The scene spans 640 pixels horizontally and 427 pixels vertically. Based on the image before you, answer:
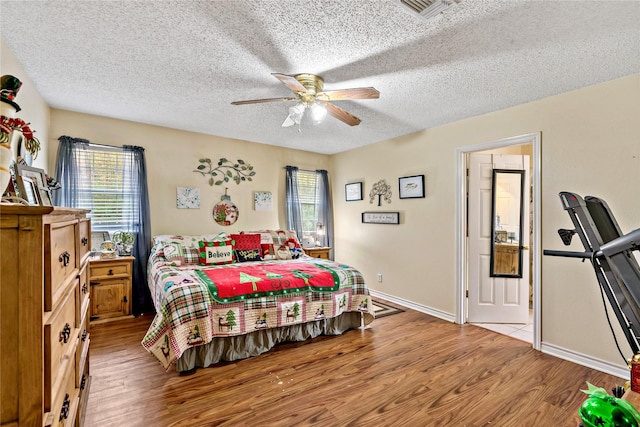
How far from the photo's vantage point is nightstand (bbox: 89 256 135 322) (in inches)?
133

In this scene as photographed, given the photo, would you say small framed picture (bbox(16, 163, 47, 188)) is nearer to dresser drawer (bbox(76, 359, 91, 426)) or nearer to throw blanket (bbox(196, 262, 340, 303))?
dresser drawer (bbox(76, 359, 91, 426))

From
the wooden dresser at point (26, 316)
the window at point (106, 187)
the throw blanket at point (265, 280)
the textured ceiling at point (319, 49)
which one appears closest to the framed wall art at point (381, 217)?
the throw blanket at point (265, 280)

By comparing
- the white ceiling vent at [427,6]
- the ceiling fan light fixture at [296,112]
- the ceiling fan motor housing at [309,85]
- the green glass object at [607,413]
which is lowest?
the green glass object at [607,413]

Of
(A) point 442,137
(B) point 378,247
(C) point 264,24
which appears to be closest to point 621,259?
(C) point 264,24

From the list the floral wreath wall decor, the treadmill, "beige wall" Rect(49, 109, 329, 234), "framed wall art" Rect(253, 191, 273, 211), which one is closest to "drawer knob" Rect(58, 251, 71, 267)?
the treadmill

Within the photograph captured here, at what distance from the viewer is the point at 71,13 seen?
1.77 metres

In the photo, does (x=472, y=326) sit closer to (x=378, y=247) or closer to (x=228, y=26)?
(x=378, y=247)

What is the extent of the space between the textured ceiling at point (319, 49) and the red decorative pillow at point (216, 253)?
1669 millimetres

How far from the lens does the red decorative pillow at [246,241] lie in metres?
4.04

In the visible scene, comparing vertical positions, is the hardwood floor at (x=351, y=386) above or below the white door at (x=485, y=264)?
below

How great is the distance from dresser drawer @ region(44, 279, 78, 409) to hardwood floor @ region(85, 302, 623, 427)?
3.02 ft

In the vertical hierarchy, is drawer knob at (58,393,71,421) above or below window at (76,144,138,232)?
below

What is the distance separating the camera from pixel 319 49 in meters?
2.09

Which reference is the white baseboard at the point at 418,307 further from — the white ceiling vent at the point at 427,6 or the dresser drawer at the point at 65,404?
the dresser drawer at the point at 65,404
